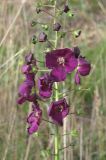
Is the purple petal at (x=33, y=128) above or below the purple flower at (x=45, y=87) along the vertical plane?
below

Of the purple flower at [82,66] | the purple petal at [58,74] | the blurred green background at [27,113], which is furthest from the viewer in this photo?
the blurred green background at [27,113]

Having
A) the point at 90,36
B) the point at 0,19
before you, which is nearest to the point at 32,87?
the point at 0,19

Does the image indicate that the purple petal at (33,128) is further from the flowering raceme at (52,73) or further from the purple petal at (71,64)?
the purple petal at (71,64)

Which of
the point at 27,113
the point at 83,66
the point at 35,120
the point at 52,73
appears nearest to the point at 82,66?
→ the point at 83,66

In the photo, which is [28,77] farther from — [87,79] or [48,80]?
[87,79]

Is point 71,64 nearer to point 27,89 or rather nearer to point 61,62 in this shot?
point 61,62

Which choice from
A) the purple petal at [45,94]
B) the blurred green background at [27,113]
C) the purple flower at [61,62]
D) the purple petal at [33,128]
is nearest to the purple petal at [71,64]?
the purple flower at [61,62]

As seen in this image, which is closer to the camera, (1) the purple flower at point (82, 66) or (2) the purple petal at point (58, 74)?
(2) the purple petal at point (58, 74)

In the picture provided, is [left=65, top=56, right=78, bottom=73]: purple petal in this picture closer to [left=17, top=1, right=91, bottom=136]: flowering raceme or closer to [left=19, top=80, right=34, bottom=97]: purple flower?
[left=17, top=1, right=91, bottom=136]: flowering raceme
